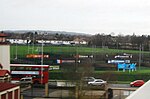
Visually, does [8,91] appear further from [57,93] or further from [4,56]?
[4,56]

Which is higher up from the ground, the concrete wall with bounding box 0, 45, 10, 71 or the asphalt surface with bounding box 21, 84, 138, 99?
the concrete wall with bounding box 0, 45, 10, 71

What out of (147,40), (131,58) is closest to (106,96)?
(131,58)

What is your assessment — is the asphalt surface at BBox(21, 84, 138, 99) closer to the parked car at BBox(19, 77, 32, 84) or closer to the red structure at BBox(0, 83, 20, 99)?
the parked car at BBox(19, 77, 32, 84)

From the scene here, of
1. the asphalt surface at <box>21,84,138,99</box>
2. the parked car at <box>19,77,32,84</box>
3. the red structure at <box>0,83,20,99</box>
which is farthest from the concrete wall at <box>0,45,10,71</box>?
the red structure at <box>0,83,20,99</box>

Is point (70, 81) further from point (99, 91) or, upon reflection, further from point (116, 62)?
point (116, 62)

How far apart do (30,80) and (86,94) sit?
5295 millimetres

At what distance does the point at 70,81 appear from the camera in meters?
13.6

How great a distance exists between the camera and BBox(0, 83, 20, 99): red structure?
9334 millimetres

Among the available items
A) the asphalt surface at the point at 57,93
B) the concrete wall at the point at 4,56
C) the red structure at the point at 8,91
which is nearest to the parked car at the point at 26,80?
the asphalt surface at the point at 57,93

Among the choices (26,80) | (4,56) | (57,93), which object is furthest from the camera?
(26,80)

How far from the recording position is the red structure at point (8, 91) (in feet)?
30.6

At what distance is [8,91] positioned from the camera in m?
9.83

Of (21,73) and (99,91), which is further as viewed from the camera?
(21,73)

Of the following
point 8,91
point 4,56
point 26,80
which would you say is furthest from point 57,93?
point 8,91
